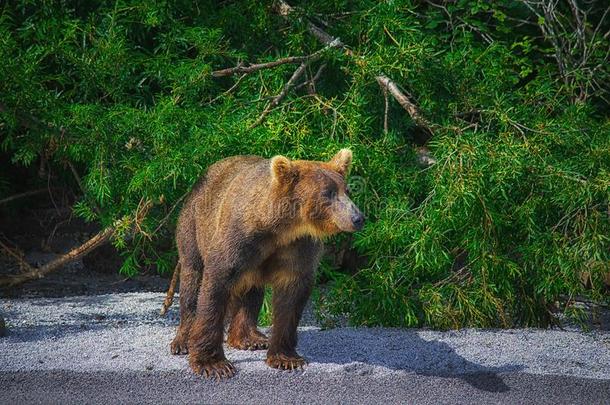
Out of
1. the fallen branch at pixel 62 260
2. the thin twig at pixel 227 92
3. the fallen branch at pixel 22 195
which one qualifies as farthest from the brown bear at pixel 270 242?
the fallen branch at pixel 22 195

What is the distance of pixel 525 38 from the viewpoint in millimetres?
→ 8578

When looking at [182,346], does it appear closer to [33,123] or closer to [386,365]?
[386,365]

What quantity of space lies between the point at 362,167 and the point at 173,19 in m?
2.19

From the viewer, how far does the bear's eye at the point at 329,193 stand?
213 inches

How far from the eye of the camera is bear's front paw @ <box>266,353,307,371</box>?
221 inches

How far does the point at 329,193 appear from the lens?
213 inches

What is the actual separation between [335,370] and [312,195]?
39.9 inches

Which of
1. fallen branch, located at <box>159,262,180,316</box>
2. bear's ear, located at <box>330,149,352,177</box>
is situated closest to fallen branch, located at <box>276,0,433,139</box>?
bear's ear, located at <box>330,149,352,177</box>

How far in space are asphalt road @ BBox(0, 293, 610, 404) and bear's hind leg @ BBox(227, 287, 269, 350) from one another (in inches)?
4.5

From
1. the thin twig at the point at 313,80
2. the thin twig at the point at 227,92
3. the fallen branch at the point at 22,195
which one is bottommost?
the fallen branch at the point at 22,195

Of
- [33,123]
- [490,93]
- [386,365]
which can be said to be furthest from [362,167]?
[33,123]

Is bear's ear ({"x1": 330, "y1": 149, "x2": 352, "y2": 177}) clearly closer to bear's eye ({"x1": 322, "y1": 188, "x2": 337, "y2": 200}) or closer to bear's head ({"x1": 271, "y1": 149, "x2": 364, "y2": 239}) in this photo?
bear's head ({"x1": 271, "y1": 149, "x2": 364, "y2": 239})

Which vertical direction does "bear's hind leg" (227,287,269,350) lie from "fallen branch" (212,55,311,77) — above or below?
below

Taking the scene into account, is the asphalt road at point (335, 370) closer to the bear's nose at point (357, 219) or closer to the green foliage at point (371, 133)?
the green foliage at point (371, 133)
